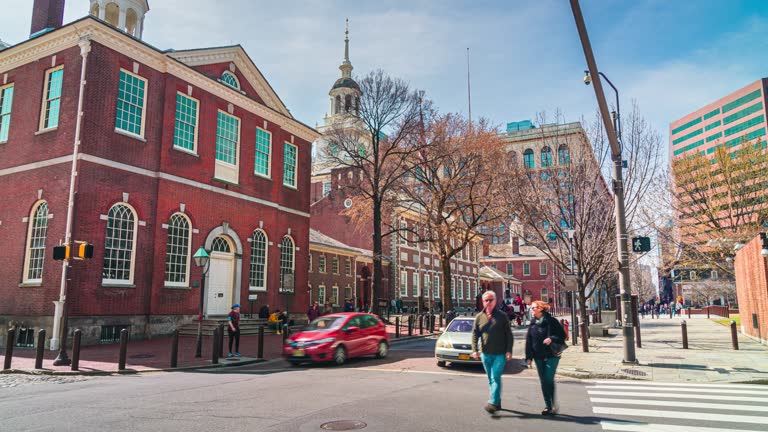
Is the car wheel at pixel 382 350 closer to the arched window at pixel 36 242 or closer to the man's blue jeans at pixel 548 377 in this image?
the man's blue jeans at pixel 548 377

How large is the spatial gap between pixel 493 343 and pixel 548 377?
970mm

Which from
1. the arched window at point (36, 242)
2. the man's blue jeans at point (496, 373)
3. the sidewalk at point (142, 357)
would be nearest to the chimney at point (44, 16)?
the arched window at point (36, 242)

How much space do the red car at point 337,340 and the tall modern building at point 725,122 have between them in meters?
89.1

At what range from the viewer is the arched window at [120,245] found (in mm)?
19719

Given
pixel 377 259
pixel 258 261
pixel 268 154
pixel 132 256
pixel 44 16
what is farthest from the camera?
pixel 377 259

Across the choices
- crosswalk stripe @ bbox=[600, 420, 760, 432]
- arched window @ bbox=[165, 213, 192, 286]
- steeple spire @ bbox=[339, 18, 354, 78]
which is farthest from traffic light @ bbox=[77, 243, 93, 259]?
steeple spire @ bbox=[339, 18, 354, 78]

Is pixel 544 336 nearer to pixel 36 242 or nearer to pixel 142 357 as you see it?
pixel 142 357

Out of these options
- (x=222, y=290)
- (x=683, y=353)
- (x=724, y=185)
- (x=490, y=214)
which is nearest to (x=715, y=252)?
(x=724, y=185)

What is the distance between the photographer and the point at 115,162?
20125mm

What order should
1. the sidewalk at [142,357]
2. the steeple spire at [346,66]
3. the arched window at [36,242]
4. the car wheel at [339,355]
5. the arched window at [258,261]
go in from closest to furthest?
the sidewalk at [142,357], the car wheel at [339,355], the arched window at [36,242], the arched window at [258,261], the steeple spire at [346,66]

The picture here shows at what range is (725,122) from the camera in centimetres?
10156

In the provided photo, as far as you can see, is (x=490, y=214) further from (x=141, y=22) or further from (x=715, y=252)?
(x=141, y=22)

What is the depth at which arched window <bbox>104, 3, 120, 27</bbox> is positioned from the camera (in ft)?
84.1

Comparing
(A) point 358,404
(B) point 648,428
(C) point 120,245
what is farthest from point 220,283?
(B) point 648,428
